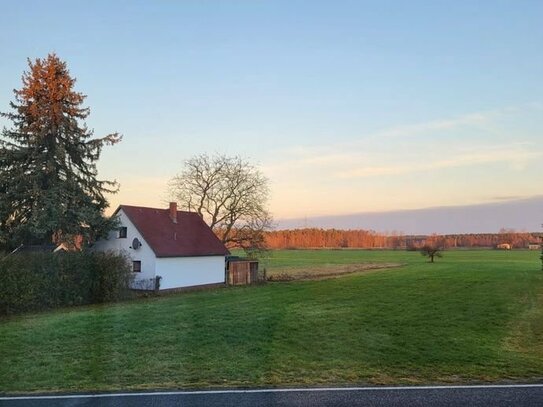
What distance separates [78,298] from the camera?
26.6 meters

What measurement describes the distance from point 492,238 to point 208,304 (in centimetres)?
13358

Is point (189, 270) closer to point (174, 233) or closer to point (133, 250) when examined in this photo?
point (174, 233)

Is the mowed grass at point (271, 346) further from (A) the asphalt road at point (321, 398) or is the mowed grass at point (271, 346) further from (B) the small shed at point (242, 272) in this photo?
(B) the small shed at point (242, 272)

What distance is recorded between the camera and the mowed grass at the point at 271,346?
9.68 meters

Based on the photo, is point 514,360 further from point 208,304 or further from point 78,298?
point 78,298

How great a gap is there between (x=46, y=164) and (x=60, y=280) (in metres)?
8.11

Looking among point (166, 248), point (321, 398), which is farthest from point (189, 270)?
point (321, 398)

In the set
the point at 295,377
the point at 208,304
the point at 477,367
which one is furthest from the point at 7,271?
the point at 477,367

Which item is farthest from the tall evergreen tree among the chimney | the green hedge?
the chimney

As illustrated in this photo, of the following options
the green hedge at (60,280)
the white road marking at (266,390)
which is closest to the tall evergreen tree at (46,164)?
the green hedge at (60,280)

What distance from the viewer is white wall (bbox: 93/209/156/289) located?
114 feet

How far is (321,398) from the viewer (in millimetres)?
8031

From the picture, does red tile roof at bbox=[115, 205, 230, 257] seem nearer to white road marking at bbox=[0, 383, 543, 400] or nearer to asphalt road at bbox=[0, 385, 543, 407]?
white road marking at bbox=[0, 383, 543, 400]

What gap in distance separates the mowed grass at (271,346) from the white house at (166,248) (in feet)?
39.1
